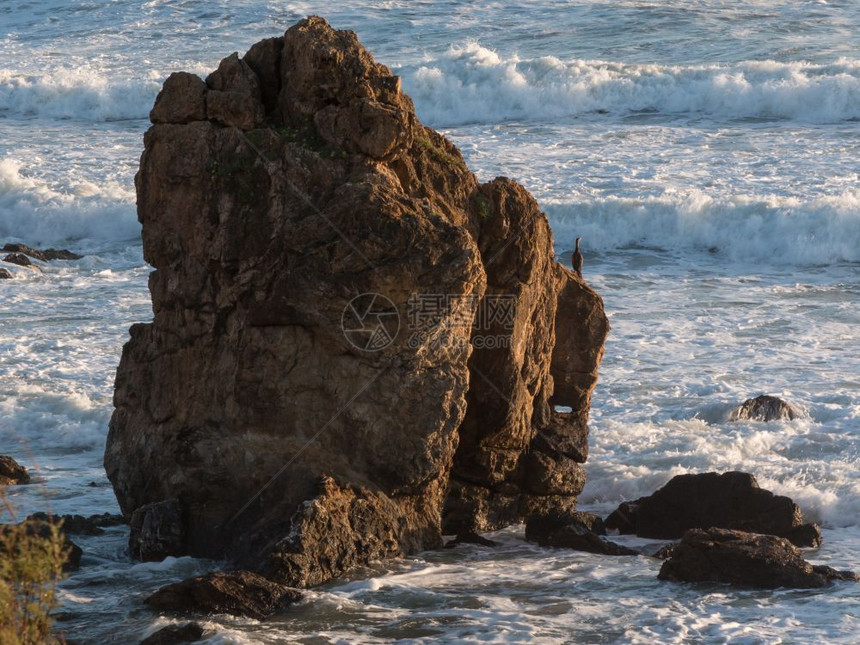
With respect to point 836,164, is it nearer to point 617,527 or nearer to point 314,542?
point 617,527

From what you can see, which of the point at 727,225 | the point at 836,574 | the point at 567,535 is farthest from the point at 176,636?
the point at 727,225

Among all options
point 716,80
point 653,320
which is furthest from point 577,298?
point 716,80

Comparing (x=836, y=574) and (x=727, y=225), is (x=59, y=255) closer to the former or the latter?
(x=727, y=225)

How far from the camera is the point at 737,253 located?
24.8 m

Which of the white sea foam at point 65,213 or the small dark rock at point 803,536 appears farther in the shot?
the white sea foam at point 65,213

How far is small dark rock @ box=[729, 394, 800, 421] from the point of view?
46.2 ft

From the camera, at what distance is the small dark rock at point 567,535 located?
33.9 feet

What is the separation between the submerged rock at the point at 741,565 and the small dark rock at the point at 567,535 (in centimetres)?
88

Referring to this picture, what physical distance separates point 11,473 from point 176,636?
4.41 meters
